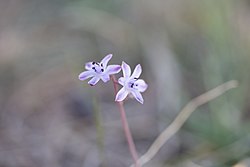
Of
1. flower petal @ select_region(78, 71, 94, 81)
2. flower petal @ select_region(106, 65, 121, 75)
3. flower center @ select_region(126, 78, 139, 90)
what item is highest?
flower petal @ select_region(78, 71, 94, 81)

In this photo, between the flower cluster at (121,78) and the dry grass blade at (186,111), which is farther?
the dry grass blade at (186,111)

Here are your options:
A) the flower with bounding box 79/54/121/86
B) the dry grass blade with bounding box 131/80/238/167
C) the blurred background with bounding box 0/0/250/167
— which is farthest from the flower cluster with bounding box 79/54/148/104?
the dry grass blade with bounding box 131/80/238/167

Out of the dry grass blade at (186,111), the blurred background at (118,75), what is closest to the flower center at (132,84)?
the blurred background at (118,75)

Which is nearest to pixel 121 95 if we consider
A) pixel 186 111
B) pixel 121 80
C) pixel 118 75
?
pixel 121 80

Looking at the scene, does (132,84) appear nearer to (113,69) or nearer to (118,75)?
(113,69)

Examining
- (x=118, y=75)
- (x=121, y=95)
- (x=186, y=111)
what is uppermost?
(x=118, y=75)

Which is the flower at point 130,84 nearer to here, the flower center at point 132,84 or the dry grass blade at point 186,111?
the flower center at point 132,84

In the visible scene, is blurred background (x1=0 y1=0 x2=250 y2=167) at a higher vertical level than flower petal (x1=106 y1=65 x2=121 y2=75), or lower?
higher

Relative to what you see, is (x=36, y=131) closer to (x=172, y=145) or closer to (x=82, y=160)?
(x=82, y=160)

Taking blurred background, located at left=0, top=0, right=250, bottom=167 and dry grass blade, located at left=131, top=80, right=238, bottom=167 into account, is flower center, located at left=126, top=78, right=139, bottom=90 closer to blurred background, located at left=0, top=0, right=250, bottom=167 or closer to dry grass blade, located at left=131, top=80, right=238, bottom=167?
blurred background, located at left=0, top=0, right=250, bottom=167
